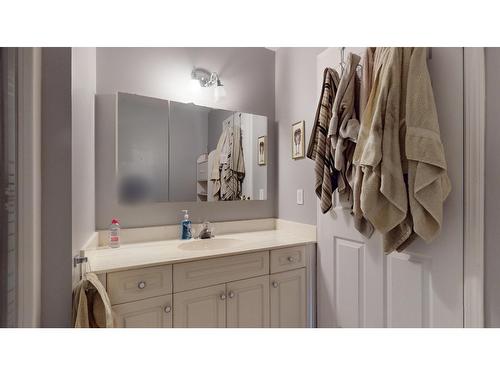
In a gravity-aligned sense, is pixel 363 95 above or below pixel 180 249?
above

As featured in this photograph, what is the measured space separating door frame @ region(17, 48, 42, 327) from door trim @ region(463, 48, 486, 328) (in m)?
1.39

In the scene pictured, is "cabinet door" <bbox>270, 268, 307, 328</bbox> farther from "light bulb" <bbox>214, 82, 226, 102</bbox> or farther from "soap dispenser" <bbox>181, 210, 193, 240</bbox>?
"light bulb" <bbox>214, 82, 226, 102</bbox>

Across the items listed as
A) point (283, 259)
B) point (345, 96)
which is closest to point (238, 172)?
point (283, 259)

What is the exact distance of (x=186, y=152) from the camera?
64.2 inches

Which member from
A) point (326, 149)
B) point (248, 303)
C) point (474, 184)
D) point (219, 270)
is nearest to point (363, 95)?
point (326, 149)

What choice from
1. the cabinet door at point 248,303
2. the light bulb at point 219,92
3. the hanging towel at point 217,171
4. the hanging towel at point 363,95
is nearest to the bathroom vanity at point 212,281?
the cabinet door at point 248,303

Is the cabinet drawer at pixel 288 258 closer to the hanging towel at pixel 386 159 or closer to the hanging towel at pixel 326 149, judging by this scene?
the hanging towel at pixel 326 149

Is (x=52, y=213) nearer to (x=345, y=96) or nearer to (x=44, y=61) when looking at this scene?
(x=44, y=61)

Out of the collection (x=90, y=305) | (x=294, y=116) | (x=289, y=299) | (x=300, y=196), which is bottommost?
(x=289, y=299)

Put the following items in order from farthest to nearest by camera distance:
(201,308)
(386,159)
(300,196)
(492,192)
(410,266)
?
(300,196) → (201,308) → (410,266) → (386,159) → (492,192)

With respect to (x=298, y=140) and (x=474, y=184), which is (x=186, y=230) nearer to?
(x=298, y=140)

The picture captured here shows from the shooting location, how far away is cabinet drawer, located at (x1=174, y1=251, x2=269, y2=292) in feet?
3.70

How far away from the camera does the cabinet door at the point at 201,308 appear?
3.67 ft

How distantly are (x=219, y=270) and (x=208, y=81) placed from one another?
4.27ft
